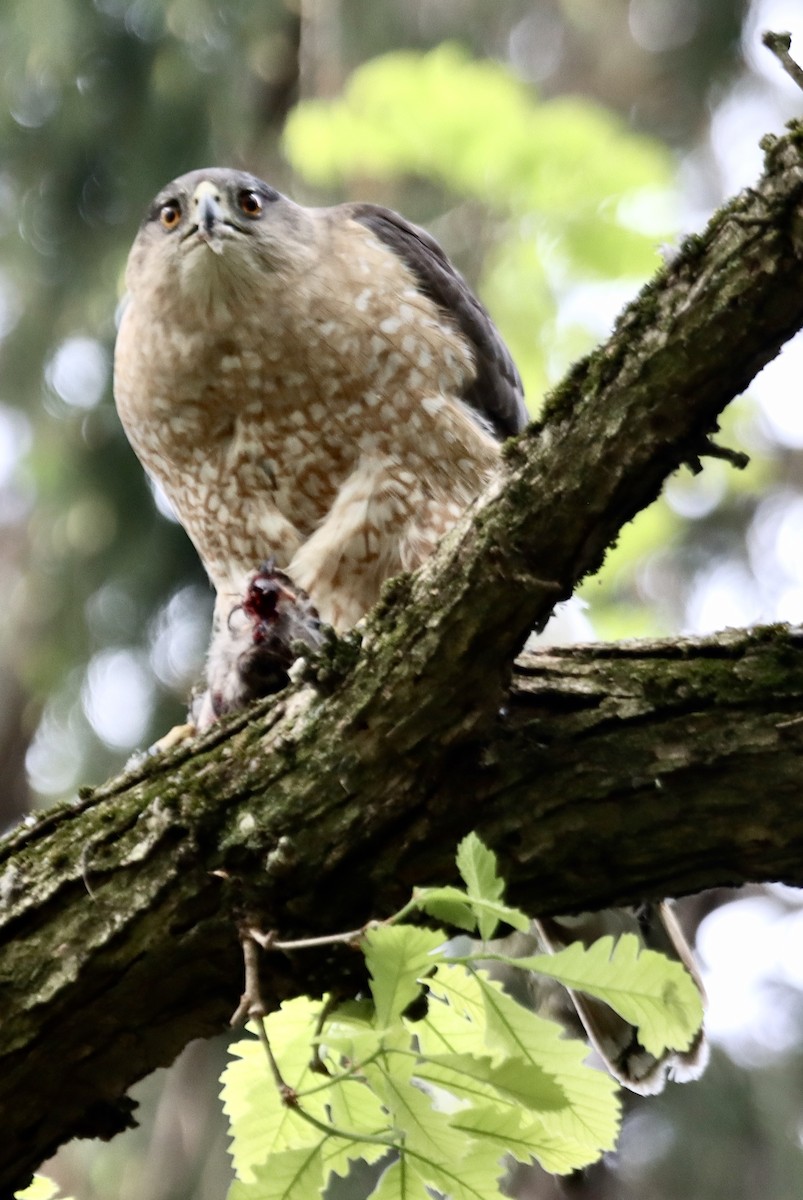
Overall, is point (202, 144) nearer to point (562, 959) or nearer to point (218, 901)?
point (218, 901)

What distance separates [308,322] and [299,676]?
1.50m

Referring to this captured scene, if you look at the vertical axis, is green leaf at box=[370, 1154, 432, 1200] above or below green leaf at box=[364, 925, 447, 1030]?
below

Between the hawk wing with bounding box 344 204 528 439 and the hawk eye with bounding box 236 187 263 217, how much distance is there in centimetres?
35

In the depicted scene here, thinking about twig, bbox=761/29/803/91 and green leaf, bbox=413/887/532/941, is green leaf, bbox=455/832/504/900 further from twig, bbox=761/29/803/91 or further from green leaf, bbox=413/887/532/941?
twig, bbox=761/29/803/91

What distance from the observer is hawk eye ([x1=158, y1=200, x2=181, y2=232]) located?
3.80 meters

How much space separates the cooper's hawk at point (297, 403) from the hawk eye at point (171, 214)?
0.10ft

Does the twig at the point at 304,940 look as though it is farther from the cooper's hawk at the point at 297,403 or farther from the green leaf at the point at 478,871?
the cooper's hawk at the point at 297,403

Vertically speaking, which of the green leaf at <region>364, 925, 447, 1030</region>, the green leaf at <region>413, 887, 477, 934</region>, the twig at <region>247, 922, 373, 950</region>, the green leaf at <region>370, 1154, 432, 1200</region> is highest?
the twig at <region>247, 922, 373, 950</region>

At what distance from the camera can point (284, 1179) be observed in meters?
1.81

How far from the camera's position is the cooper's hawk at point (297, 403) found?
3510mm

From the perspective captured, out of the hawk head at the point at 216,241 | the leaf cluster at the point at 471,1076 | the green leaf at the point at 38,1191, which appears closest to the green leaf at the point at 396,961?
the leaf cluster at the point at 471,1076

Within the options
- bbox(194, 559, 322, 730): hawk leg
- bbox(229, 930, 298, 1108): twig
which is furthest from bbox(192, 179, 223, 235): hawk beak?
bbox(229, 930, 298, 1108): twig

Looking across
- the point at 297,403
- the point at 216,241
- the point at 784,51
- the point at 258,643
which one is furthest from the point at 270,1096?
the point at 216,241

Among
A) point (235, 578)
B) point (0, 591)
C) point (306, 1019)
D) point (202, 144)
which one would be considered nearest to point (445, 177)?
point (202, 144)
